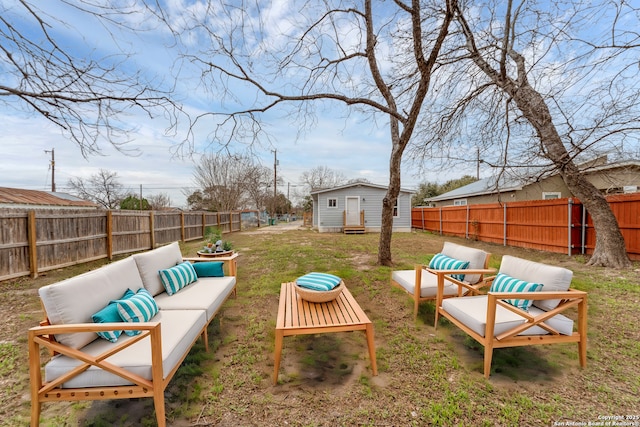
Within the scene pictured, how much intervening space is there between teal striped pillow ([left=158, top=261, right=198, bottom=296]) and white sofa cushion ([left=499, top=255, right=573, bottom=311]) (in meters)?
3.86

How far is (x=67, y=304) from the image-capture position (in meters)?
1.79

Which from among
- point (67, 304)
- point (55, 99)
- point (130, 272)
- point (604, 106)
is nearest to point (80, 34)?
point (55, 99)

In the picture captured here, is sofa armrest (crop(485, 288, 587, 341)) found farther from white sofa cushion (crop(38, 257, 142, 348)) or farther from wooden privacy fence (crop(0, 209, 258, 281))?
wooden privacy fence (crop(0, 209, 258, 281))

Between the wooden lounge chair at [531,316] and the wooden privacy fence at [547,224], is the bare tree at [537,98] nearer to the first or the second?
the wooden privacy fence at [547,224]

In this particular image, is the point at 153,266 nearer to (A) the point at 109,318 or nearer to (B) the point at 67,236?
(A) the point at 109,318

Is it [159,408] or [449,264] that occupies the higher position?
[449,264]

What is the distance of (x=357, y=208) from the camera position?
52.6 feet

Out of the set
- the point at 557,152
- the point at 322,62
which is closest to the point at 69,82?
the point at 322,62

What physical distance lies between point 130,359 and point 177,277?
1575 millimetres

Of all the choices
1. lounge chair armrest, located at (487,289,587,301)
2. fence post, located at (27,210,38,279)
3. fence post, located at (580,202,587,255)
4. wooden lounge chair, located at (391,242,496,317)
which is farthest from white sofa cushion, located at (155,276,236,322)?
fence post, located at (580,202,587,255)

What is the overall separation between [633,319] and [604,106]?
322cm

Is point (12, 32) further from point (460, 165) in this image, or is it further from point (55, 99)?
point (460, 165)

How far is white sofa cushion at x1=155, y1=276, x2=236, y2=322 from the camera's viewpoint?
2.75 metres

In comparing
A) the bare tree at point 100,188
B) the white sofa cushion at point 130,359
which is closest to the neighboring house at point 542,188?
the white sofa cushion at point 130,359
